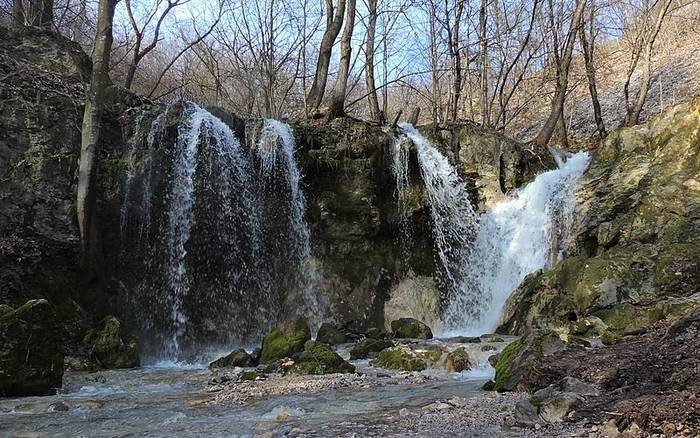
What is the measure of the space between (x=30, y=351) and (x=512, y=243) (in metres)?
11.6

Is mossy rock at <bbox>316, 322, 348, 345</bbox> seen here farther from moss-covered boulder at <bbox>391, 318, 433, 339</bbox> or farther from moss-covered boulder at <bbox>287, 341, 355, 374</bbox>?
moss-covered boulder at <bbox>287, 341, 355, 374</bbox>

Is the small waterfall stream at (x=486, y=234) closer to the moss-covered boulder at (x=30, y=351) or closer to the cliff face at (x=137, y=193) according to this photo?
the cliff face at (x=137, y=193)

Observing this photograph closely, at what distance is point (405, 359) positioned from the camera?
7.95 m

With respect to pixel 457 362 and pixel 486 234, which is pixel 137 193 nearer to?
pixel 457 362

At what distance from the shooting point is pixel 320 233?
570 inches

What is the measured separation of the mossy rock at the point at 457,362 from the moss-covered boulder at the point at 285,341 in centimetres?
275

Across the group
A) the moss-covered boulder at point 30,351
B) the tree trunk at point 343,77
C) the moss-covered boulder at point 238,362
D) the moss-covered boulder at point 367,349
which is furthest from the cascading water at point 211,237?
the moss-covered boulder at point 30,351

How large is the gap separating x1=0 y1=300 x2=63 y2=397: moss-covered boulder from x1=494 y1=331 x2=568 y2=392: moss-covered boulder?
17.5 ft

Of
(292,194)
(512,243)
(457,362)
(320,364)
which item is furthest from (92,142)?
(512,243)

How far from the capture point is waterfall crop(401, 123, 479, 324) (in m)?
15.1

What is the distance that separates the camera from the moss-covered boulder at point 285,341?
927 centimetres

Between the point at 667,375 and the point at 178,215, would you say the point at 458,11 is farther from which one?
the point at 667,375

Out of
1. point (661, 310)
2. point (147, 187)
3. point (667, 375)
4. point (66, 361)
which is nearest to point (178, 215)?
point (147, 187)

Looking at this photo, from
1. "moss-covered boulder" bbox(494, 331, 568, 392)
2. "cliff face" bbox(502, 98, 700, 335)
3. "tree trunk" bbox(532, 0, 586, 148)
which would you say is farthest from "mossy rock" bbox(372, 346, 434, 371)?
"tree trunk" bbox(532, 0, 586, 148)
